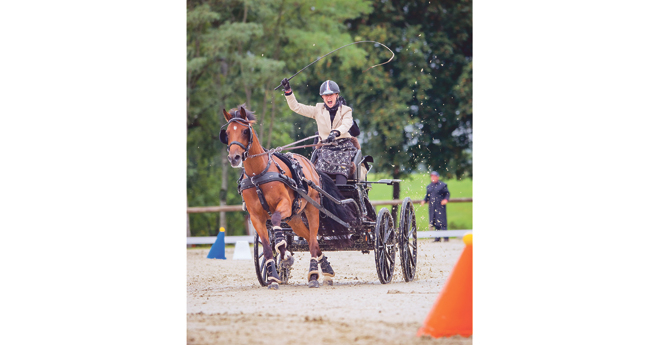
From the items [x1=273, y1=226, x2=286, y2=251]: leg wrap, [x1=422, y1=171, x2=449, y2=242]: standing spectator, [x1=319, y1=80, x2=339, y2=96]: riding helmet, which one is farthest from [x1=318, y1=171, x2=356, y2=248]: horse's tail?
[x1=422, y1=171, x2=449, y2=242]: standing spectator

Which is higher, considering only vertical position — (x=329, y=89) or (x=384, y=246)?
(x=329, y=89)

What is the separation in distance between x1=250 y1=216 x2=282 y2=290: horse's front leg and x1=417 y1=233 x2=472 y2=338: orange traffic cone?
6.08ft

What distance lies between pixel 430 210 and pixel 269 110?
105 inches

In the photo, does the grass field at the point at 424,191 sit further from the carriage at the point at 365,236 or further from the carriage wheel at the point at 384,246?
the carriage wheel at the point at 384,246

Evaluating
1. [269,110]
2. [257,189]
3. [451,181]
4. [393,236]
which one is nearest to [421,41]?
[451,181]

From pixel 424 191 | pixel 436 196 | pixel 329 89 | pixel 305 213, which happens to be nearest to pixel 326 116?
pixel 329 89

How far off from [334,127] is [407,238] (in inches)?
45.0

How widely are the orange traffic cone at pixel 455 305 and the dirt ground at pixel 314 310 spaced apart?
0.06 m

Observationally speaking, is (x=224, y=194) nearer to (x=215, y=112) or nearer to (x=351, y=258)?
(x=215, y=112)

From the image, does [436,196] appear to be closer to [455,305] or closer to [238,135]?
[238,135]

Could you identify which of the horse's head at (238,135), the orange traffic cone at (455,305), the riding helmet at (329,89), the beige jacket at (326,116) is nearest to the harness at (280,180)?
the horse's head at (238,135)

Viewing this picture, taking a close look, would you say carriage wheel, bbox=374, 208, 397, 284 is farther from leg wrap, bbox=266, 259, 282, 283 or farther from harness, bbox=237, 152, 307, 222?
leg wrap, bbox=266, 259, 282, 283

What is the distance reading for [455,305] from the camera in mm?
3615

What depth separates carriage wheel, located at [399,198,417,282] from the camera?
5.71 metres
